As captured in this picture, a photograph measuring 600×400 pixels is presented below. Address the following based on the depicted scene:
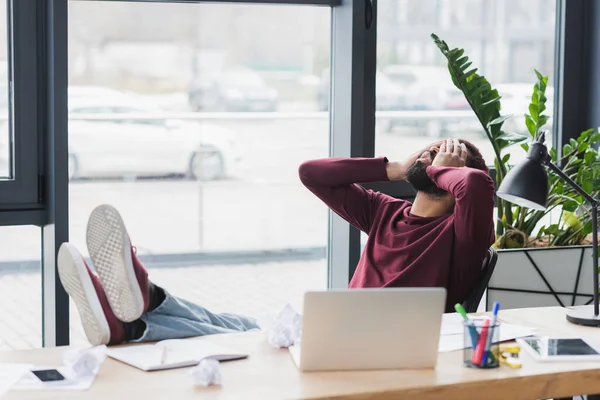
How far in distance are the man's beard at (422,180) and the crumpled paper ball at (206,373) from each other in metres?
1.21

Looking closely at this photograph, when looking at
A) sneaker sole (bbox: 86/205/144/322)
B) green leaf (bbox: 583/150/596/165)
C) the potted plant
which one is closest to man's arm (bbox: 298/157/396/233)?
the potted plant

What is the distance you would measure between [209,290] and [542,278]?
130cm

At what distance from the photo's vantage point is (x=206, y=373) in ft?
6.02

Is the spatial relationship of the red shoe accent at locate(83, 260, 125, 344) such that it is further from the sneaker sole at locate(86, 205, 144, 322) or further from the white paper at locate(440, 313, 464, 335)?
the white paper at locate(440, 313, 464, 335)

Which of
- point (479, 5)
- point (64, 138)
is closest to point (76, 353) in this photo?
point (64, 138)

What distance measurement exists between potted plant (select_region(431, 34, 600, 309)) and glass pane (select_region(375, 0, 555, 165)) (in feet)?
0.98

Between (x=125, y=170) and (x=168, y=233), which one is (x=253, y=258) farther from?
(x=125, y=170)

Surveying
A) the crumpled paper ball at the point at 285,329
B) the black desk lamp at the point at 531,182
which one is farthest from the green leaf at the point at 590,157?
the crumpled paper ball at the point at 285,329

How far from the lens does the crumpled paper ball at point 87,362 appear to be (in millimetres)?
1884

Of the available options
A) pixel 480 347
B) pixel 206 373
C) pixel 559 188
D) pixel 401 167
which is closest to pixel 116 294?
pixel 206 373

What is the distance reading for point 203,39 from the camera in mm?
3285

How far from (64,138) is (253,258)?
35.6 inches

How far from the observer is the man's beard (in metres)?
2.84

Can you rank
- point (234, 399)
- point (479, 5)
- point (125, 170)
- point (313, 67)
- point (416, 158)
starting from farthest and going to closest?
point (479, 5) < point (313, 67) < point (125, 170) < point (416, 158) < point (234, 399)
